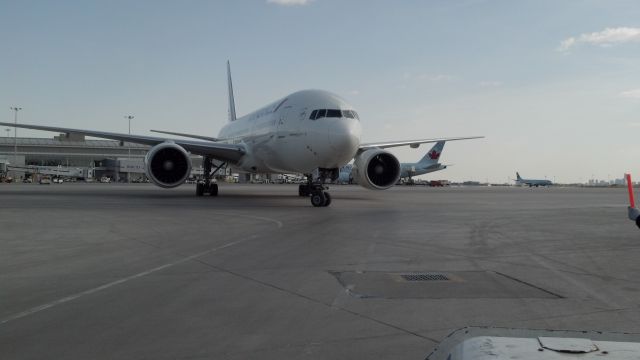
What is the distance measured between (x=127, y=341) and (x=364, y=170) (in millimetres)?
17626

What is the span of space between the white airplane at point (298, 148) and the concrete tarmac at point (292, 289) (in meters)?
7.88

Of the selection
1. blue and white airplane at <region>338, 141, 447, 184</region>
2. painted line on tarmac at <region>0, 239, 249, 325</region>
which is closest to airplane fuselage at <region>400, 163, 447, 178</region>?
blue and white airplane at <region>338, 141, 447, 184</region>

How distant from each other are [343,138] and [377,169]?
3.47m

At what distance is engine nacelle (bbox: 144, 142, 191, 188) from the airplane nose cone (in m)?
6.76

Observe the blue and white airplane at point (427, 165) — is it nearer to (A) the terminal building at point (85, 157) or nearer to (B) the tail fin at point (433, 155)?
(B) the tail fin at point (433, 155)

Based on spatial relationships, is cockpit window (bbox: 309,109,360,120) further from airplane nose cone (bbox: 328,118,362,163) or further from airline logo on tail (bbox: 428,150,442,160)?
airline logo on tail (bbox: 428,150,442,160)

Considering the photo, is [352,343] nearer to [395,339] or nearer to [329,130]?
[395,339]

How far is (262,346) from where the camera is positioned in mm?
4004

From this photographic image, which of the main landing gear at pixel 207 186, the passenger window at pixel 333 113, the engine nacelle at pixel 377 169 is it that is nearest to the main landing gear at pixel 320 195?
the engine nacelle at pixel 377 169

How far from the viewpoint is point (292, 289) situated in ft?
19.8

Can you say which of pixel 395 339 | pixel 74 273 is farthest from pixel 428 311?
pixel 74 273

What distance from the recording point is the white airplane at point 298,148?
1952 cm

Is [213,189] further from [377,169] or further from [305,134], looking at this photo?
[377,169]

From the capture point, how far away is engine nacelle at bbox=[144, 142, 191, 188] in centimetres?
2227
